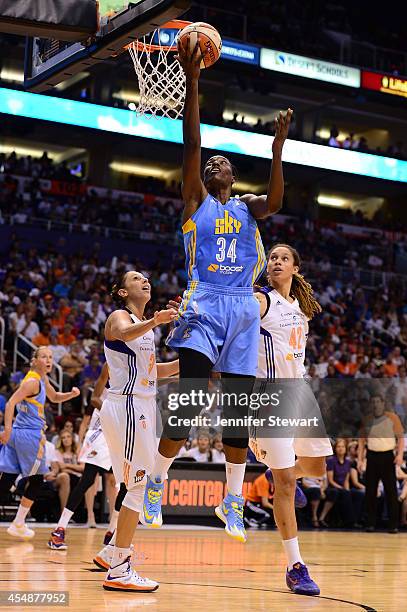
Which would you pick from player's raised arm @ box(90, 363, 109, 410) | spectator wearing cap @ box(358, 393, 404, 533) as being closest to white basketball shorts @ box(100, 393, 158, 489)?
player's raised arm @ box(90, 363, 109, 410)

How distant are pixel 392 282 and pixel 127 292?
852 inches

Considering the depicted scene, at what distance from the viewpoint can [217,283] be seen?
5.40 metres

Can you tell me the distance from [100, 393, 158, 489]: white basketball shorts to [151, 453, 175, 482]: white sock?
158 millimetres

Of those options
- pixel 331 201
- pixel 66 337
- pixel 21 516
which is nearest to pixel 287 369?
pixel 21 516

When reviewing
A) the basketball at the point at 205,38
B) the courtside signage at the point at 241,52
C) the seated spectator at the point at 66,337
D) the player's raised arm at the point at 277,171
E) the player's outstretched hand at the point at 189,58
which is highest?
the courtside signage at the point at 241,52

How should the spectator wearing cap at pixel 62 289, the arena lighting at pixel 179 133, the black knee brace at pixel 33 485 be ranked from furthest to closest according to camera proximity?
the arena lighting at pixel 179 133, the spectator wearing cap at pixel 62 289, the black knee brace at pixel 33 485

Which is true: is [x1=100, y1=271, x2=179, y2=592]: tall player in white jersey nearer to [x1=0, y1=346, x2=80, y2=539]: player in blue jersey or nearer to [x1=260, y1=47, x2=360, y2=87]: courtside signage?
[x1=0, y1=346, x2=80, y2=539]: player in blue jersey

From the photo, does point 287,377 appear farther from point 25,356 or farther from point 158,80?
point 25,356

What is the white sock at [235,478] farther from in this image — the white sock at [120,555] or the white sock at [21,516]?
the white sock at [21,516]

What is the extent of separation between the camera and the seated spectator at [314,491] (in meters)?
13.9

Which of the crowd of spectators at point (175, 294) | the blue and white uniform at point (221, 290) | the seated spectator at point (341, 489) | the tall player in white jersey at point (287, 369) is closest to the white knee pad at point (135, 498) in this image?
the tall player in white jersey at point (287, 369)

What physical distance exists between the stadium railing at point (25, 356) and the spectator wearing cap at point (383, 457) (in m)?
4.88

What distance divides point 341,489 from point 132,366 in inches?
344

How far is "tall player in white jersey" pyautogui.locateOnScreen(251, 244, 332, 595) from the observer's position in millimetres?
5961
